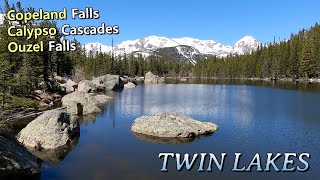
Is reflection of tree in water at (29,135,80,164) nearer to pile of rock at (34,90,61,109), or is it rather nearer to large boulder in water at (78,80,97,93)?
pile of rock at (34,90,61,109)

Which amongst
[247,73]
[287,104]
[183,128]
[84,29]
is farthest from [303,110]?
[247,73]

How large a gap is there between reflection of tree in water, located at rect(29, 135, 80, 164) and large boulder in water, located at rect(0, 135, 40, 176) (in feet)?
10.9

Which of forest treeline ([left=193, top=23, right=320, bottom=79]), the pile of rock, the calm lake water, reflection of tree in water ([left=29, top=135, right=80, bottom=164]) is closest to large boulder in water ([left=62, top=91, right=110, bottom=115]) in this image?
the calm lake water

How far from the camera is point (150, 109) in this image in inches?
2096

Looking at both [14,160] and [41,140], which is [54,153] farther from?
[14,160]

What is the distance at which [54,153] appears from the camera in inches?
1059

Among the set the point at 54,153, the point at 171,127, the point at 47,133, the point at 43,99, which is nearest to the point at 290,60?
the point at 43,99

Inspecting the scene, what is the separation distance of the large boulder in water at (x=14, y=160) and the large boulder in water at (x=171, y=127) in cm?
1353

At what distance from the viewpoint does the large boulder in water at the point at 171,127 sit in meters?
32.4

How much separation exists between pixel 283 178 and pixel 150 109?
109 feet

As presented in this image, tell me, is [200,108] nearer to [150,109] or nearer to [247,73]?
[150,109]

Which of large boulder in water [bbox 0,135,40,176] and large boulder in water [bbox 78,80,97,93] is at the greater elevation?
large boulder in water [bbox 78,80,97,93]

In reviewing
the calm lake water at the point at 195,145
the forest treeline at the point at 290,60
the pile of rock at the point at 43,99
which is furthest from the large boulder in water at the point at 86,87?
the forest treeline at the point at 290,60

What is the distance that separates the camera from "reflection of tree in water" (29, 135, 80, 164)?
25.5 metres
